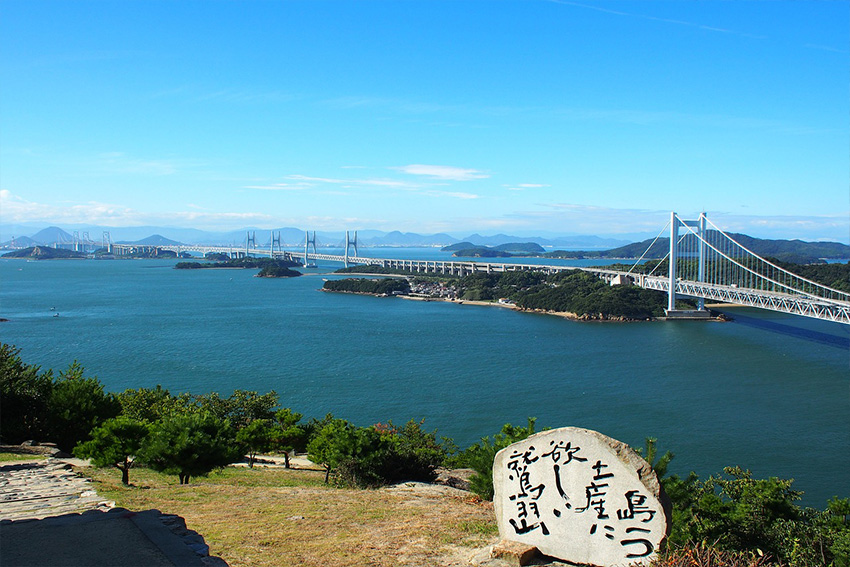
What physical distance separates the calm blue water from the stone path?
4691 mm

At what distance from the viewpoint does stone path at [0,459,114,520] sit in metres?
2.57

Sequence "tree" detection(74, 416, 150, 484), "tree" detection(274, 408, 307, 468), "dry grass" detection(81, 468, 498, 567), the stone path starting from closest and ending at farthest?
"dry grass" detection(81, 468, 498, 567) < the stone path < "tree" detection(74, 416, 150, 484) < "tree" detection(274, 408, 307, 468)

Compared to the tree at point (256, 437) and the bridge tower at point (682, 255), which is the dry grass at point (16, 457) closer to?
the tree at point (256, 437)

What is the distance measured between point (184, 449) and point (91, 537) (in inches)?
72.4

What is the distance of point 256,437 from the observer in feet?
17.5

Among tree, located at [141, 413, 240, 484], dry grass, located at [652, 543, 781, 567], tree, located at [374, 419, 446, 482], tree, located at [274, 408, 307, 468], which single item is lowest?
tree, located at [274, 408, 307, 468]

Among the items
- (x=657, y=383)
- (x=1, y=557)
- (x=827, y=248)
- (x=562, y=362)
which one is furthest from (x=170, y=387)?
(x=827, y=248)

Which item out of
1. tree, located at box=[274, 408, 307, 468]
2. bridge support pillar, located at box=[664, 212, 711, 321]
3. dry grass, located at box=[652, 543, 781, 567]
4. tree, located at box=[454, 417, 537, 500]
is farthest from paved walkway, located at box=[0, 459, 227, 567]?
bridge support pillar, located at box=[664, 212, 711, 321]

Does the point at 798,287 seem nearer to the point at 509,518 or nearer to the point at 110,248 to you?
the point at 509,518

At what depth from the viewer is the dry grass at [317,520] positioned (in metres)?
2.31

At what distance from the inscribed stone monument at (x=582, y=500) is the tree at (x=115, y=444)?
8.31 feet

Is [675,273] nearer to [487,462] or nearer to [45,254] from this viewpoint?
[487,462]

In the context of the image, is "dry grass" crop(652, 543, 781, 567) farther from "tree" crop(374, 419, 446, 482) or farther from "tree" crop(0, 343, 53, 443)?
"tree" crop(0, 343, 53, 443)

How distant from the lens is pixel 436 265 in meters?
41.3
